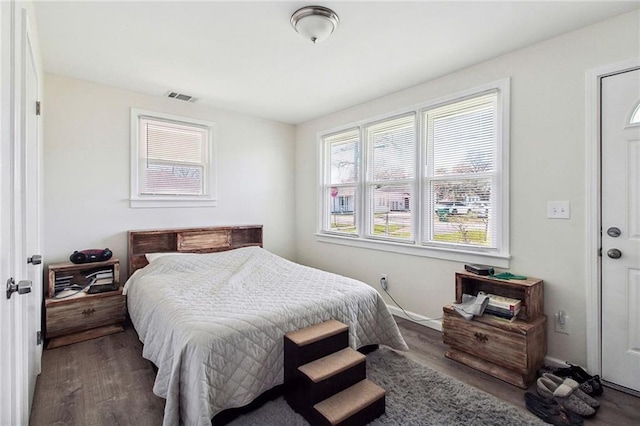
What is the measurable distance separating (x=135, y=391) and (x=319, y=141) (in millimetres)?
3437

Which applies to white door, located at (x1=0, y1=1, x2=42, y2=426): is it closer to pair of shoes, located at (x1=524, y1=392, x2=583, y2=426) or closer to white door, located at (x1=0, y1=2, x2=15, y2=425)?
white door, located at (x1=0, y1=2, x2=15, y2=425)

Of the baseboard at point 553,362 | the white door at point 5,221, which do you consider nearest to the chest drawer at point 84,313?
the white door at point 5,221

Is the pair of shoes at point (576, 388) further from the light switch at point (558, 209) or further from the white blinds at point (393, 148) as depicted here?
the white blinds at point (393, 148)

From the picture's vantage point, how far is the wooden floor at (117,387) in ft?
5.94

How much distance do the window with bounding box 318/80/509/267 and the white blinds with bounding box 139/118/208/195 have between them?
70.4 inches

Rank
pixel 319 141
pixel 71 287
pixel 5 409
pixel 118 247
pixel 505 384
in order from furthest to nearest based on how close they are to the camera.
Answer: pixel 319 141 < pixel 118 247 < pixel 71 287 < pixel 505 384 < pixel 5 409

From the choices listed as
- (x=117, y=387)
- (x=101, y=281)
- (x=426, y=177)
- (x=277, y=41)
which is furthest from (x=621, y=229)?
(x=101, y=281)

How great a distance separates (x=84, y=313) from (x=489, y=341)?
348cm

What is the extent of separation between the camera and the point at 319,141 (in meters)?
4.38

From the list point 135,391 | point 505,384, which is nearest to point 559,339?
point 505,384

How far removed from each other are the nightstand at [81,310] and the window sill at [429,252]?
2.52 m

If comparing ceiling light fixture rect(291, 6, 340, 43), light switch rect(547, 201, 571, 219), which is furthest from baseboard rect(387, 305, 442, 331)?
ceiling light fixture rect(291, 6, 340, 43)

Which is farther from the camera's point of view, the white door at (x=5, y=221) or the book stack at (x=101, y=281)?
the book stack at (x=101, y=281)

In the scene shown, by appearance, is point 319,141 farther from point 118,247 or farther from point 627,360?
point 627,360
